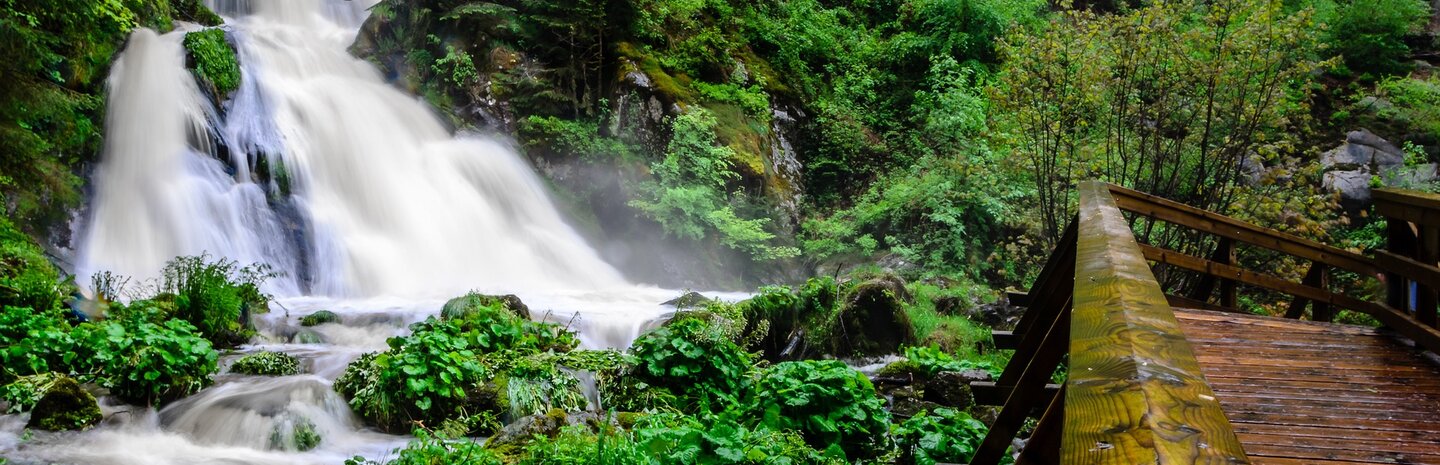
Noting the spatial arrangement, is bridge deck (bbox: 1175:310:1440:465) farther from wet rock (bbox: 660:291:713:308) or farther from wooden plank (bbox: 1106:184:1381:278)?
wet rock (bbox: 660:291:713:308)

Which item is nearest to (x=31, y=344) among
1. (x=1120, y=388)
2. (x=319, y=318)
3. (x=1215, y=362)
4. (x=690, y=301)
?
(x=319, y=318)

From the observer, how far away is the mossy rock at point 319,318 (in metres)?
9.20

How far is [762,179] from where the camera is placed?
54.1 feet

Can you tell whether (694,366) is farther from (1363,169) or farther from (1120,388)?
(1363,169)

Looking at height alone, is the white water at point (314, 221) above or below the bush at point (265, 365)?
above

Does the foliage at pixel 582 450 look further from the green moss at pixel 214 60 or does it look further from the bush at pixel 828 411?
the green moss at pixel 214 60

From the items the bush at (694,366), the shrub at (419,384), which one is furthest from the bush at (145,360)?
the bush at (694,366)

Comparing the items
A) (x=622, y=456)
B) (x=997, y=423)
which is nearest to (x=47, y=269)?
(x=622, y=456)

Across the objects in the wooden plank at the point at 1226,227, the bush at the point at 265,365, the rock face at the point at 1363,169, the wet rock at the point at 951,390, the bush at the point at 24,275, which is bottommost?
the wet rock at the point at 951,390

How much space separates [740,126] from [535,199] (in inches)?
179

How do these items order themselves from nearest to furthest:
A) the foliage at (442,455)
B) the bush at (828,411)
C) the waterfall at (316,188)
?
the foliage at (442,455)
the bush at (828,411)
the waterfall at (316,188)

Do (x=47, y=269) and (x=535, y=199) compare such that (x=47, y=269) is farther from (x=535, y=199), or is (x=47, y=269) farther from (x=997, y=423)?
(x=997, y=423)

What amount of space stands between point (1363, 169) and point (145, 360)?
18256 mm

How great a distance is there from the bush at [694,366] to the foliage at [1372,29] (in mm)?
15655
